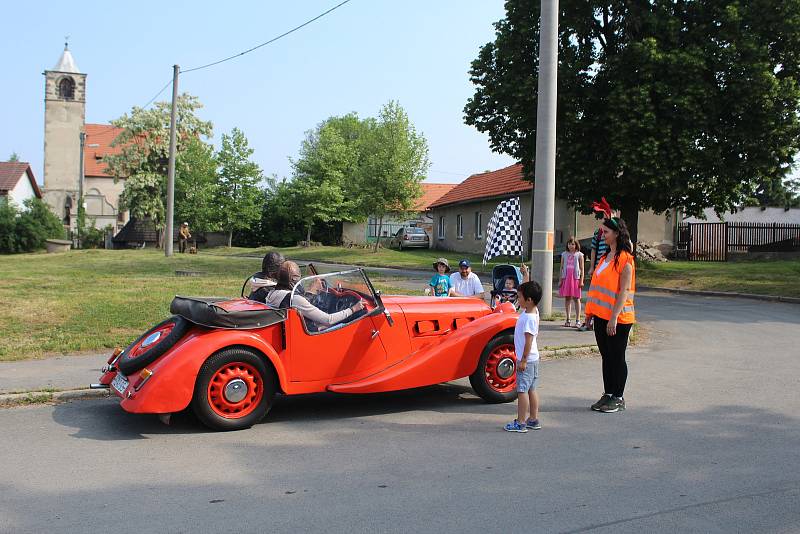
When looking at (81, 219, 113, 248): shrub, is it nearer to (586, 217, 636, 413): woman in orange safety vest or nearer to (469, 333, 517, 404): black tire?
(469, 333, 517, 404): black tire

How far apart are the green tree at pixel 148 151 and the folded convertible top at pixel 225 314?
43.7m

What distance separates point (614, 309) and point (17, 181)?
6186cm

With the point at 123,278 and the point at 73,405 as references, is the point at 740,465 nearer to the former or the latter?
the point at 73,405

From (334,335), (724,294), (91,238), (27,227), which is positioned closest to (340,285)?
(334,335)

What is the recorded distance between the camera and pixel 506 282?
1035 centimetres

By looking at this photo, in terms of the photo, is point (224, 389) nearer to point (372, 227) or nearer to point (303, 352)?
point (303, 352)

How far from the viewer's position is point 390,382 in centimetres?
726

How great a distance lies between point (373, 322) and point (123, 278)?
15.5m

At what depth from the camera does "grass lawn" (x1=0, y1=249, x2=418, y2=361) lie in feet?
35.2

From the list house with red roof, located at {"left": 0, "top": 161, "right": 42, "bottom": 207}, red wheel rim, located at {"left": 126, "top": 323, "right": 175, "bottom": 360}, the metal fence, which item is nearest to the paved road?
red wheel rim, located at {"left": 126, "top": 323, "right": 175, "bottom": 360}

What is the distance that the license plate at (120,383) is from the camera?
6.68 metres

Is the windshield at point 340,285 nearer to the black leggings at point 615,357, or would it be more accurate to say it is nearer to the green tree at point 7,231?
the black leggings at point 615,357

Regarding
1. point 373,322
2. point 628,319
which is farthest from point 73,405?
point 628,319

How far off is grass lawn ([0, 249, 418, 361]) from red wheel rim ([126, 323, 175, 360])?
3.41m
